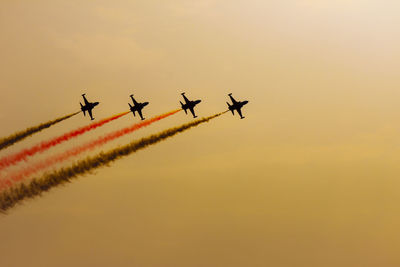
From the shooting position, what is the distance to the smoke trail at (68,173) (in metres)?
42.5

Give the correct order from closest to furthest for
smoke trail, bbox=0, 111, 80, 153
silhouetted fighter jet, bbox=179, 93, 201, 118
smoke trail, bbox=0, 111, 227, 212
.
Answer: smoke trail, bbox=0, 111, 227, 212 < smoke trail, bbox=0, 111, 80, 153 < silhouetted fighter jet, bbox=179, 93, 201, 118

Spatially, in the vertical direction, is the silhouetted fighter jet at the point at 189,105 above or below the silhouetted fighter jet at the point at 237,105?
above

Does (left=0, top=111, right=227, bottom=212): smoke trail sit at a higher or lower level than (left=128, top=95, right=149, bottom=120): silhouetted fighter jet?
lower

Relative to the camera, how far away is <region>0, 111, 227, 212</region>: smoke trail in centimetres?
4253

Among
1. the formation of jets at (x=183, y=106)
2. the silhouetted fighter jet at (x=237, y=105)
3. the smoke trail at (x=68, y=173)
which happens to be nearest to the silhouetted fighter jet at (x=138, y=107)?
the formation of jets at (x=183, y=106)

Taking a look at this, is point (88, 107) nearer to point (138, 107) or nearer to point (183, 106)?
point (138, 107)

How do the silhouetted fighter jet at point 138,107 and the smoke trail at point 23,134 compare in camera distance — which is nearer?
the smoke trail at point 23,134

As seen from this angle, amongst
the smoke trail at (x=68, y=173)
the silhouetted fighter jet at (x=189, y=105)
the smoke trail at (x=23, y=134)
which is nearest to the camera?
the smoke trail at (x=68, y=173)

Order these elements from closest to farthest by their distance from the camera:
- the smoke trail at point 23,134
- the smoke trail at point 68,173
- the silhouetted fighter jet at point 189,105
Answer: the smoke trail at point 68,173 → the smoke trail at point 23,134 → the silhouetted fighter jet at point 189,105

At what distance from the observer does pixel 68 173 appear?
44.1 m

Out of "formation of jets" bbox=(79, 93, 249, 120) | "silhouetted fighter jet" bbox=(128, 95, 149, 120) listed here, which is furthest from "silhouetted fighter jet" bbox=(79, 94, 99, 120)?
"silhouetted fighter jet" bbox=(128, 95, 149, 120)

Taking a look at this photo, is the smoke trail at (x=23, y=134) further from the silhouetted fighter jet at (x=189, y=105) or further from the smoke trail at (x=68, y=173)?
the silhouetted fighter jet at (x=189, y=105)

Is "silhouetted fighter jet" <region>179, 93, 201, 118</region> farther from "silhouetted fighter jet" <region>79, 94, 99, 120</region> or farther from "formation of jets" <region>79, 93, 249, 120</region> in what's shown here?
"silhouetted fighter jet" <region>79, 94, 99, 120</region>

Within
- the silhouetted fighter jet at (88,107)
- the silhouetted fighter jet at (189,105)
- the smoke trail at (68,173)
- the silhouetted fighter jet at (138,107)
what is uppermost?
the silhouetted fighter jet at (88,107)
